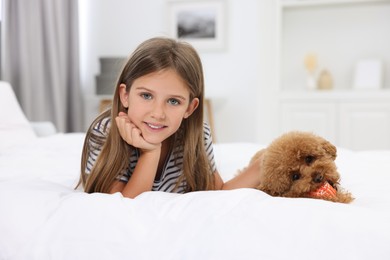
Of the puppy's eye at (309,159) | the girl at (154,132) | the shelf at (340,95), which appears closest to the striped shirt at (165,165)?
the girl at (154,132)

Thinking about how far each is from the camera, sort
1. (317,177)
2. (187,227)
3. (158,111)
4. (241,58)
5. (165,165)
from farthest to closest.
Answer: (241,58) → (165,165) → (158,111) → (317,177) → (187,227)

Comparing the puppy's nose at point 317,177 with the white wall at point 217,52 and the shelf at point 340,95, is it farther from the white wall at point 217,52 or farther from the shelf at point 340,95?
the white wall at point 217,52

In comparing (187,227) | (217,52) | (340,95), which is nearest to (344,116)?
(340,95)

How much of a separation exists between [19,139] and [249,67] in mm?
2586

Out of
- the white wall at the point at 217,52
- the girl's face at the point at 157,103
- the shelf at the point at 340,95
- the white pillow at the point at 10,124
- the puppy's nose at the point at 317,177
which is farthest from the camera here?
the white wall at the point at 217,52

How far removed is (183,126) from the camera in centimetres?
118

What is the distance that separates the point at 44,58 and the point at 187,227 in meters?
3.34

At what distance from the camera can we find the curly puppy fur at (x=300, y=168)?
0.88 meters

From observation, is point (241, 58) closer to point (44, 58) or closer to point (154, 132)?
point (44, 58)

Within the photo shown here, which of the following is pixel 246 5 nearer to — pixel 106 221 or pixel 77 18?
pixel 77 18

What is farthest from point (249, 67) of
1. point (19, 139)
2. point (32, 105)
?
→ point (19, 139)

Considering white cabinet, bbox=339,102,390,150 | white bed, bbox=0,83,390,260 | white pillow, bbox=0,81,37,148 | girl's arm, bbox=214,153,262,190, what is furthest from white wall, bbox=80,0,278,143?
white bed, bbox=0,83,390,260

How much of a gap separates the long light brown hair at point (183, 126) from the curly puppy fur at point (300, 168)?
25 cm

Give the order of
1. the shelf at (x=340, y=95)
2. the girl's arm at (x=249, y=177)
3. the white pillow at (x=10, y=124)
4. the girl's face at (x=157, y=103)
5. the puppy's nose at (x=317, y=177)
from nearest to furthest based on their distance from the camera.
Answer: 1. the puppy's nose at (x=317, y=177)
2. the girl's face at (x=157, y=103)
3. the girl's arm at (x=249, y=177)
4. the white pillow at (x=10, y=124)
5. the shelf at (x=340, y=95)
